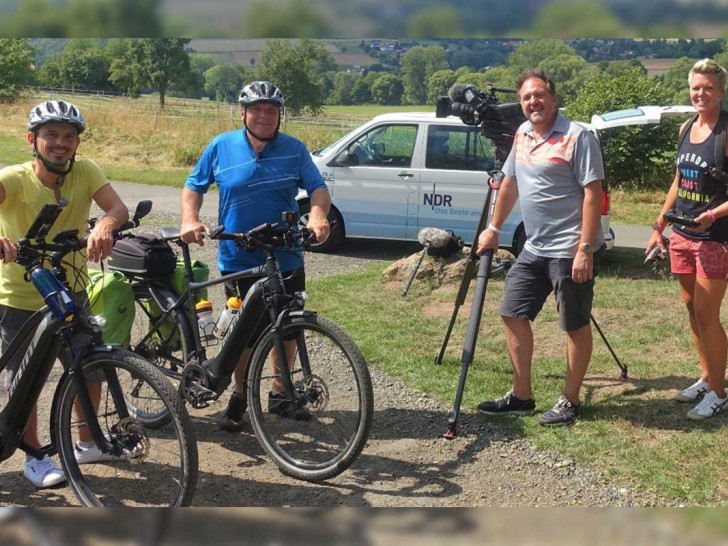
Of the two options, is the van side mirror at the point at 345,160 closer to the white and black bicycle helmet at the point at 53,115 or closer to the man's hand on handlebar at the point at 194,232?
the man's hand on handlebar at the point at 194,232

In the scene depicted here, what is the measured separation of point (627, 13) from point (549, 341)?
18.9 feet

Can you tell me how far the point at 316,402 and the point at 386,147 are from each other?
6974 mm

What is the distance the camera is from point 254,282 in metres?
4.59

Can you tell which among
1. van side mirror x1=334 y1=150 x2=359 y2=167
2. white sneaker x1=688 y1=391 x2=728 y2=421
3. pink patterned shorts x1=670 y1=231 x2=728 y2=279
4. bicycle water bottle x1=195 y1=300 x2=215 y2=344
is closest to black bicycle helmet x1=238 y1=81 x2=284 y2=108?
bicycle water bottle x1=195 y1=300 x2=215 y2=344

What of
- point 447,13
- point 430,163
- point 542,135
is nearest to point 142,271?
point 542,135

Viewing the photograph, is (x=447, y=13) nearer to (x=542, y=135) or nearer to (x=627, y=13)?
(x=627, y=13)

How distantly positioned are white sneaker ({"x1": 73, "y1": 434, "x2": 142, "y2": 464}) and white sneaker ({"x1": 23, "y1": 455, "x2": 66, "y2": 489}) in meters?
0.28

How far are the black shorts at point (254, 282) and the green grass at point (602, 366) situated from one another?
1.39 m

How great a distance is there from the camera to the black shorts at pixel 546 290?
4699 mm

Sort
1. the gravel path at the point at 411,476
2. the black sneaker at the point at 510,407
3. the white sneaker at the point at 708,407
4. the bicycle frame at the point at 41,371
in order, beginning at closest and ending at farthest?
the bicycle frame at the point at 41,371 < the gravel path at the point at 411,476 < the white sneaker at the point at 708,407 < the black sneaker at the point at 510,407

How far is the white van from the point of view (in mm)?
10375

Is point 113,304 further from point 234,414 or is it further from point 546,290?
point 546,290

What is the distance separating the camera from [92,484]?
12.6 feet

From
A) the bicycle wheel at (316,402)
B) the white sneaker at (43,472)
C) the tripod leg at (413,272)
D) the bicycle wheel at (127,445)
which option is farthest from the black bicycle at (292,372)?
the tripod leg at (413,272)
